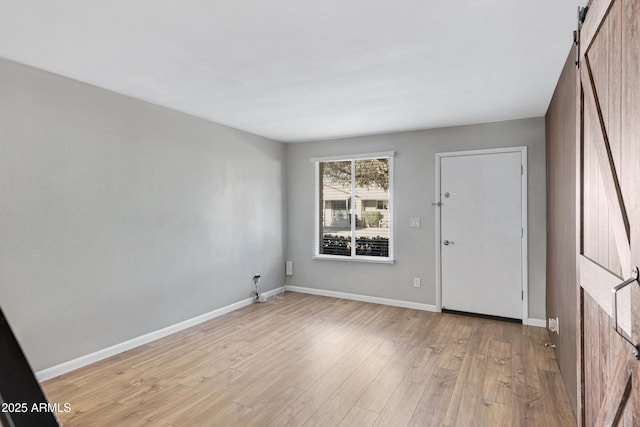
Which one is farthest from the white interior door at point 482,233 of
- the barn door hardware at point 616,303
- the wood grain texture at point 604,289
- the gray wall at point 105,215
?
the barn door hardware at point 616,303

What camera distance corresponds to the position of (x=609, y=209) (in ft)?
3.84

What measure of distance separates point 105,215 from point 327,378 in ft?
7.82

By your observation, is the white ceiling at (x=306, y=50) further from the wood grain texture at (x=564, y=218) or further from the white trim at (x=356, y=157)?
the white trim at (x=356, y=157)

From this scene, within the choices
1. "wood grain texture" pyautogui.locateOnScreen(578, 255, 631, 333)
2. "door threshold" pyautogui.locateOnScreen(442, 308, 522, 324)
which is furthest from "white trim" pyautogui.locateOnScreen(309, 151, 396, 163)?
"wood grain texture" pyautogui.locateOnScreen(578, 255, 631, 333)

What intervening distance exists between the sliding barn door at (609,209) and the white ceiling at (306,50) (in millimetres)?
761

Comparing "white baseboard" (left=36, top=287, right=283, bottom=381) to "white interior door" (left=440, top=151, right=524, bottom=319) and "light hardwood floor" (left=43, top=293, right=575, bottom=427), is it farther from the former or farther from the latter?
"white interior door" (left=440, top=151, right=524, bottom=319)

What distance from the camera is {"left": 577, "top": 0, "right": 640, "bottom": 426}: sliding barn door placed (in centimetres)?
95

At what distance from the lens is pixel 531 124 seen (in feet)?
13.0

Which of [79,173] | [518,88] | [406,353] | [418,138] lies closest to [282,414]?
[406,353]

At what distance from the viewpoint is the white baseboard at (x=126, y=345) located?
8.96 ft

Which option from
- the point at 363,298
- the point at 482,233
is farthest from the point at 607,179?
the point at 363,298

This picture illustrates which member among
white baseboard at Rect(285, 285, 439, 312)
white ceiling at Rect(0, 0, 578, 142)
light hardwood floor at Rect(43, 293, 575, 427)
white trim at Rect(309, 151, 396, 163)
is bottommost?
light hardwood floor at Rect(43, 293, 575, 427)

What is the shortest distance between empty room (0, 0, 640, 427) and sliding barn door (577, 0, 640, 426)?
1 cm

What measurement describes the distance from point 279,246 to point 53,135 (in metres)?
3.29
